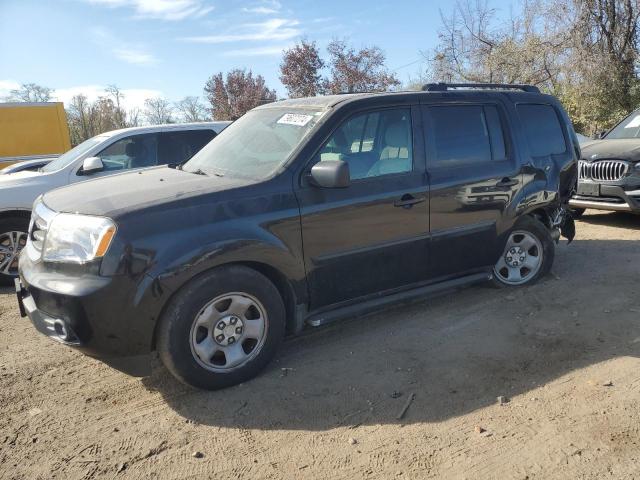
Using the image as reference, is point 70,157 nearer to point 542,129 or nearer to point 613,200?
point 542,129

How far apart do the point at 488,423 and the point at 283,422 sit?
3.87 feet

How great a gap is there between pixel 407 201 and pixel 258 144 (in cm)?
123

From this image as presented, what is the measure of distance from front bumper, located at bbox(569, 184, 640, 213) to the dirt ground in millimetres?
3221

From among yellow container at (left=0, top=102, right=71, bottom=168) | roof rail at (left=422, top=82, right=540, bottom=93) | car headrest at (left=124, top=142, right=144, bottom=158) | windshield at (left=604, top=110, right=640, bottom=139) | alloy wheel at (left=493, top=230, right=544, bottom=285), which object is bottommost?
alloy wheel at (left=493, top=230, right=544, bottom=285)

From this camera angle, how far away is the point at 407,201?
157 inches

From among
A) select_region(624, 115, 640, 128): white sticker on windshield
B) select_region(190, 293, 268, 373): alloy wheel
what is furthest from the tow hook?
select_region(624, 115, 640, 128): white sticker on windshield

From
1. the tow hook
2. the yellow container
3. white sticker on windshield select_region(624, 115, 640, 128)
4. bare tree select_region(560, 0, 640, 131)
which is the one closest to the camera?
the tow hook

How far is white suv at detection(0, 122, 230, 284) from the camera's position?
19.4 feet

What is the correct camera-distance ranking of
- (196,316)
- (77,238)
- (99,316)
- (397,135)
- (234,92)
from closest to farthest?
(99,316)
(77,238)
(196,316)
(397,135)
(234,92)

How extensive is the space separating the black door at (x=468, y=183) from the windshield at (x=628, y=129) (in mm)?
4852

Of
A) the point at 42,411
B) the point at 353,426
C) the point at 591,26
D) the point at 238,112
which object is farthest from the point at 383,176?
the point at 238,112

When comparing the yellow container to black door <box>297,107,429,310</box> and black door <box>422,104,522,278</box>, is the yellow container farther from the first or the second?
black door <box>422,104,522,278</box>

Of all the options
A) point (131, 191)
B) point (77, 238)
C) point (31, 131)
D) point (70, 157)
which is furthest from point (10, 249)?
point (31, 131)

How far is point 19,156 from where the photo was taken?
1183 centimetres
